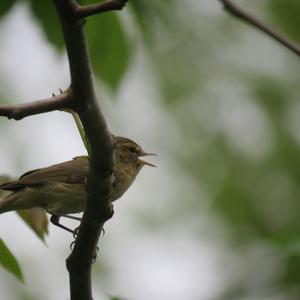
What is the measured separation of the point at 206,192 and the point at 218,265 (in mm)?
1895

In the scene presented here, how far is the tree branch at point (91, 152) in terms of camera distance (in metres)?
2.36

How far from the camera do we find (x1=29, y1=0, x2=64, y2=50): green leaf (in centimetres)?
362

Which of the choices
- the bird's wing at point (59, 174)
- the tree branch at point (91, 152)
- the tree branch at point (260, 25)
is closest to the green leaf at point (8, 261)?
the tree branch at point (91, 152)

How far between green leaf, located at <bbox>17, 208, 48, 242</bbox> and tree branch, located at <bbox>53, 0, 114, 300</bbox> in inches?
7.7

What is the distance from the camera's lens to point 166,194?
1449 cm

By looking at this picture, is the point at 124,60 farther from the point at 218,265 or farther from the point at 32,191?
the point at 218,265

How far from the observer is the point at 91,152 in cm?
314

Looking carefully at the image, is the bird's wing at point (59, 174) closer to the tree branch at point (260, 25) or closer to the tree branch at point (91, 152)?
the tree branch at point (91, 152)

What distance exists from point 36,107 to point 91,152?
620mm

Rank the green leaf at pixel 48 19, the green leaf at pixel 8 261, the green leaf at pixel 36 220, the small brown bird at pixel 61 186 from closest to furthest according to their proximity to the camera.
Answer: the green leaf at pixel 8 261
the green leaf at pixel 48 19
the green leaf at pixel 36 220
the small brown bird at pixel 61 186

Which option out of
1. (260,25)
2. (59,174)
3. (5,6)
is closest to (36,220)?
(5,6)

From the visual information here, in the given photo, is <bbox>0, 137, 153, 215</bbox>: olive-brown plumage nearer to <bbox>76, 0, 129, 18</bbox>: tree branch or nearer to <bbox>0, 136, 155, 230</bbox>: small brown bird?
<bbox>0, 136, 155, 230</bbox>: small brown bird

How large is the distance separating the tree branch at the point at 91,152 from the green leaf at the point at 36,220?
19 centimetres

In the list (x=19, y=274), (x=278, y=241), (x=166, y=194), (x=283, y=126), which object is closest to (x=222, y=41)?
(x=283, y=126)
